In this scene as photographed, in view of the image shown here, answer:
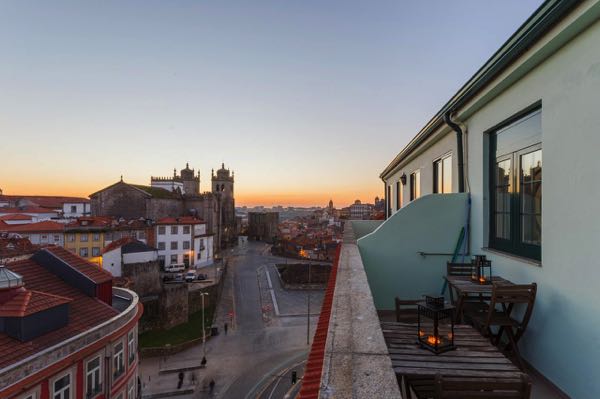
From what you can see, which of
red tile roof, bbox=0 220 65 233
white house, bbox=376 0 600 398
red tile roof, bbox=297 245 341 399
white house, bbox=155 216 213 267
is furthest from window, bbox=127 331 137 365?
red tile roof, bbox=0 220 65 233

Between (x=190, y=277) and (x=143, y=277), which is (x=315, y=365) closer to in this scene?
(x=143, y=277)

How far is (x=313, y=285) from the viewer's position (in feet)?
120

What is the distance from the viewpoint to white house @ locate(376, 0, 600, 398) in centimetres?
303

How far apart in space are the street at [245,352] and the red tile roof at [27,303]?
11.5 metres

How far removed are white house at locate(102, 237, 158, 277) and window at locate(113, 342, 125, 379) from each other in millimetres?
22142

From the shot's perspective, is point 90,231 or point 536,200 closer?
point 536,200

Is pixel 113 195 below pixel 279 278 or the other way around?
the other way around

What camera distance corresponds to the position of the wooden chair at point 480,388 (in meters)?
1.94

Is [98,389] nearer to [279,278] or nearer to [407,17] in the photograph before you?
[407,17]

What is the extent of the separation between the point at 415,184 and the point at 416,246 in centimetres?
626

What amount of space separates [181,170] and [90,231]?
34.9 metres

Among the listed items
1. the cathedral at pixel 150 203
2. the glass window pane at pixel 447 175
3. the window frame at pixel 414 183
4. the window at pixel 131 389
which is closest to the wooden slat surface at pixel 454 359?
the glass window pane at pixel 447 175

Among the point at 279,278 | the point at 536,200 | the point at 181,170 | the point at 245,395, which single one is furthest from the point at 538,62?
the point at 181,170

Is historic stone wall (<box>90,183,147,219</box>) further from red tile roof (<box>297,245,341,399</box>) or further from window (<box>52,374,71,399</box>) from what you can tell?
red tile roof (<box>297,245,341,399</box>)
